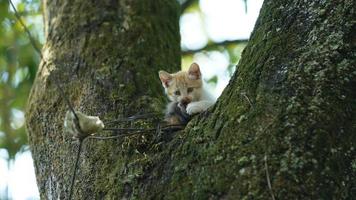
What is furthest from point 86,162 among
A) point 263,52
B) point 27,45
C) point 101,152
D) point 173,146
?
point 27,45

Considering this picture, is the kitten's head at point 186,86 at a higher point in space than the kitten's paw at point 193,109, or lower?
lower

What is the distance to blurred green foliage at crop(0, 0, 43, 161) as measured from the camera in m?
5.83

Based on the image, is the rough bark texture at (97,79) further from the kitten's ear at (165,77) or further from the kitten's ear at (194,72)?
the kitten's ear at (194,72)

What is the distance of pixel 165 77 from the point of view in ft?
14.4

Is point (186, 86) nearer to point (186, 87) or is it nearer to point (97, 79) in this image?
point (186, 87)

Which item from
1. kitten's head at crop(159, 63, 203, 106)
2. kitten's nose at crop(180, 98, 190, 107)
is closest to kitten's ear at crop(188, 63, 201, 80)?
kitten's head at crop(159, 63, 203, 106)

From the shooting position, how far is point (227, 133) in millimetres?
2580

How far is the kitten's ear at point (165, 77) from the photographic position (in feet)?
13.5

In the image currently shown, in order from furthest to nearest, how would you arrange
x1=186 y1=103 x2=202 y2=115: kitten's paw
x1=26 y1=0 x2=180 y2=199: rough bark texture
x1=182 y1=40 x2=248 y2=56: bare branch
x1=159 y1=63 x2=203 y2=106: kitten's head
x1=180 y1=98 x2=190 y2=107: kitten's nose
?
x1=182 y1=40 x2=248 y2=56: bare branch
x1=159 y1=63 x2=203 y2=106: kitten's head
x1=180 y1=98 x2=190 y2=107: kitten's nose
x1=186 y1=103 x2=202 y2=115: kitten's paw
x1=26 y1=0 x2=180 y2=199: rough bark texture

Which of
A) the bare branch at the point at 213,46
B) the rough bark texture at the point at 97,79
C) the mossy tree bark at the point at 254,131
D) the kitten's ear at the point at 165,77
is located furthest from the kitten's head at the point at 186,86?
the mossy tree bark at the point at 254,131

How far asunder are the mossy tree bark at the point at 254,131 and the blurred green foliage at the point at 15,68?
91.9 inches

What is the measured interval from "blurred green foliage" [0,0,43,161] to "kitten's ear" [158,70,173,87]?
1752 millimetres

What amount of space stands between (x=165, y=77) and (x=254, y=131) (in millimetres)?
Result: 1971

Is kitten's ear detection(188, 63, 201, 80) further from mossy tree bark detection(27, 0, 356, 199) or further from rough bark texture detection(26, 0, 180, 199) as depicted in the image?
mossy tree bark detection(27, 0, 356, 199)
